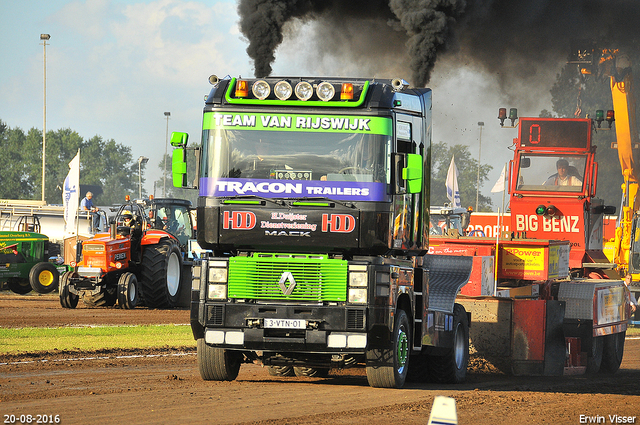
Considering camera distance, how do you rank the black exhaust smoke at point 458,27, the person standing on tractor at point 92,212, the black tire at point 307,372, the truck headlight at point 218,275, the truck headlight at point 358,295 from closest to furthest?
the truck headlight at point 358,295
the truck headlight at point 218,275
the black tire at point 307,372
the black exhaust smoke at point 458,27
the person standing on tractor at point 92,212

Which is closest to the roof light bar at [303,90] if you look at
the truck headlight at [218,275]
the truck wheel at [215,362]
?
the truck headlight at [218,275]

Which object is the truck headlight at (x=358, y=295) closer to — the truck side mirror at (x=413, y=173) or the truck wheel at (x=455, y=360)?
the truck side mirror at (x=413, y=173)

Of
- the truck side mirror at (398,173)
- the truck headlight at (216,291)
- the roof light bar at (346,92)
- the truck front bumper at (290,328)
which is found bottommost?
the truck front bumper at (290,328)

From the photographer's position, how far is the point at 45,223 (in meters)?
49.7

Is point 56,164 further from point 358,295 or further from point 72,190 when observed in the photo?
point 358,295

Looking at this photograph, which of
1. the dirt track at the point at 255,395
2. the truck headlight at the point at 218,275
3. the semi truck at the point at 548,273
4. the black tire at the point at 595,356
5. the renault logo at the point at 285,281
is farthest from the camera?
the black tire at the point at 595,356

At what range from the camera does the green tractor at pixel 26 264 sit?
25.3 metres

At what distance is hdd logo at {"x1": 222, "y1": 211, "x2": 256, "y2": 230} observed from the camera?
31.3ft

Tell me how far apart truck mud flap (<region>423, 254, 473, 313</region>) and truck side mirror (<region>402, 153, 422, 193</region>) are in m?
1.91

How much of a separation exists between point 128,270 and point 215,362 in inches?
468

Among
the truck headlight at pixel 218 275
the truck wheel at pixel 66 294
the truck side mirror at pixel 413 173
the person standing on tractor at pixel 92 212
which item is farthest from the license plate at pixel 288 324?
the person standing on tractor at pixel 92 212

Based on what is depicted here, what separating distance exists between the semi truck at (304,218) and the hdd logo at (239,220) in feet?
0.04

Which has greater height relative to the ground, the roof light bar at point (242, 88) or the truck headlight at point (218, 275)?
the roof light bar at point (242, 88)

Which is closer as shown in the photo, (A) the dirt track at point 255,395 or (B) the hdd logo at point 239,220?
(A) the dirt track at point 255,395
